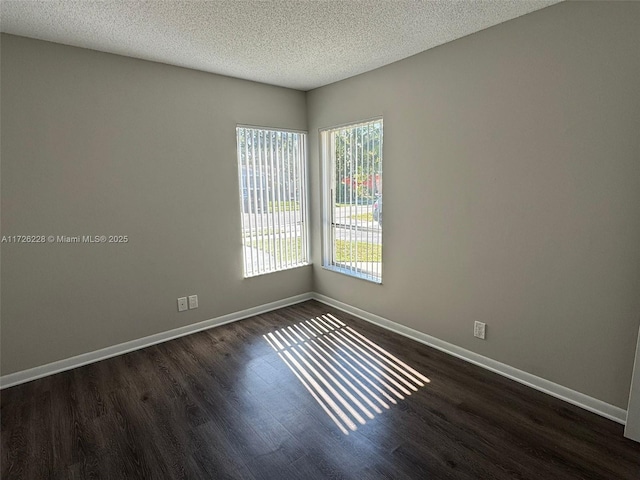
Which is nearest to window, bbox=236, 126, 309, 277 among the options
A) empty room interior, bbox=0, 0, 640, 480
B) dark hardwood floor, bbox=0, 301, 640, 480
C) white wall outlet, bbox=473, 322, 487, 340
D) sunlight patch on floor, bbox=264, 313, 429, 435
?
empty room interior, bbox=0, 0, 640, 480

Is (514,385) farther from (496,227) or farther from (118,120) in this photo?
(118,120)

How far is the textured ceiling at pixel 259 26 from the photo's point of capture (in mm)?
2057

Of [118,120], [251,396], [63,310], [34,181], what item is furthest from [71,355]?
→ [118,120]

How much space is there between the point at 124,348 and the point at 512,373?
3.19 m

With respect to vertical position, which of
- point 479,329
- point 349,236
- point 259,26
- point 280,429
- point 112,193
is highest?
point 259,26

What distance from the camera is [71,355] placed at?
110 inches

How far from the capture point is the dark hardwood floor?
70.8 inches

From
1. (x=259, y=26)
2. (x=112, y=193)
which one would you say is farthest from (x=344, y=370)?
(x=259, y=26)

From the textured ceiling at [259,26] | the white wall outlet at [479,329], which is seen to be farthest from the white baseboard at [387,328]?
the textured ceiling at [259,26]

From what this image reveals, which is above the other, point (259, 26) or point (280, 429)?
point (259, 26)

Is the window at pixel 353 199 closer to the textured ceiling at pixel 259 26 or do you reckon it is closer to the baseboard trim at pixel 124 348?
the textured ceiling at pixel 259 26

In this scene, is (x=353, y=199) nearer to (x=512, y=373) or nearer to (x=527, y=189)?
(x=527, y=189)

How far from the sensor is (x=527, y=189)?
2338 mm

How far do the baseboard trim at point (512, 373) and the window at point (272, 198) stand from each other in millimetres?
1156
